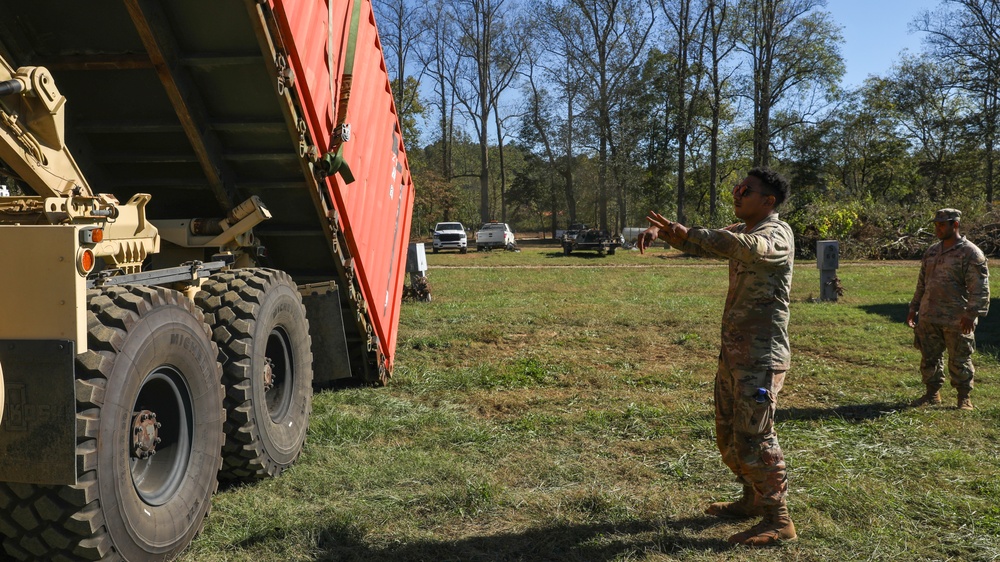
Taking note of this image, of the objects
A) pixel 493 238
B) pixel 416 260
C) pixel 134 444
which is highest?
pixel 493 238

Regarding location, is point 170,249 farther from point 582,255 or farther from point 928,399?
point 582,255

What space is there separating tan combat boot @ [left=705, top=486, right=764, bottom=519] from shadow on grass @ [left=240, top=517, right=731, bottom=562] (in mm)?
134

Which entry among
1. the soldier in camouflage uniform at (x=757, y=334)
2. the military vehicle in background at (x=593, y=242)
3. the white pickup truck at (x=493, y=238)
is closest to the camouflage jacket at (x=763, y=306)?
the soldier in camouflage uniform at (x=757, y=334)

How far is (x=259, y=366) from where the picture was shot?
4578 millimetres

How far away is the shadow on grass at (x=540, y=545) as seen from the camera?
148 inches

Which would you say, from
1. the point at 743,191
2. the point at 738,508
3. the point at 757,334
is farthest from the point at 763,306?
the point at 738,508

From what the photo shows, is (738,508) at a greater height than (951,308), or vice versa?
(951,308)

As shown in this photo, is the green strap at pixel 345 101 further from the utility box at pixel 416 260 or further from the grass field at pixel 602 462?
the utility box at pixel 416 260

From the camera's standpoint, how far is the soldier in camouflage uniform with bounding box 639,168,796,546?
3.78 meters

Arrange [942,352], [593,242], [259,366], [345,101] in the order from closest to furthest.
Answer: [259,366] < [345,101] < [942,352] < [593,242]

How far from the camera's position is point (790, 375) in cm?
814

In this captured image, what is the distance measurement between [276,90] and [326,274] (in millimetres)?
2024

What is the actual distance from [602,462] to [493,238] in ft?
103

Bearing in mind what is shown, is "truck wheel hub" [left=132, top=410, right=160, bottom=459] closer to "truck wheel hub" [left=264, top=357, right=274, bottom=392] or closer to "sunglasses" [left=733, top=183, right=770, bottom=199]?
"truck wheel hub" [left=264, top=357, right=274, bottom=392]
